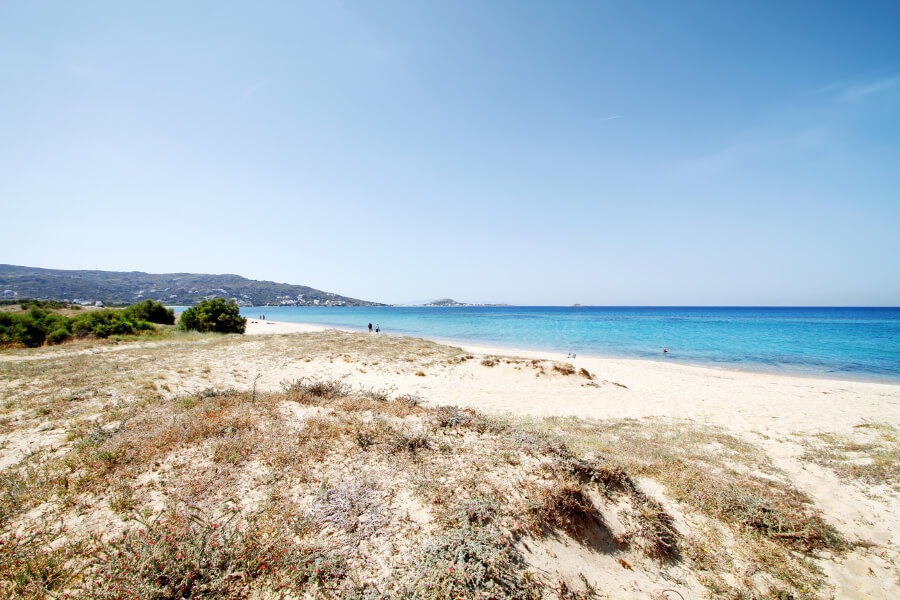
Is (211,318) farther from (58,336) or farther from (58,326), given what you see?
(58,336)

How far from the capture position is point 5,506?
447 centimetres

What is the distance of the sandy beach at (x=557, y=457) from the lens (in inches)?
187

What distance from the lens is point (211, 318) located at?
108 ft

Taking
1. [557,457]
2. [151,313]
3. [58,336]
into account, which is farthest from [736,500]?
[151,313]

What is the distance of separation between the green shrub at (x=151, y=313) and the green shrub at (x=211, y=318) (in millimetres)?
3499


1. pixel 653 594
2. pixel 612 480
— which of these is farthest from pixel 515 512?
pixel 612 480

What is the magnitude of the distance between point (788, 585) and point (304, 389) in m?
10.3

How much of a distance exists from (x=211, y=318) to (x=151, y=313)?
763 cm

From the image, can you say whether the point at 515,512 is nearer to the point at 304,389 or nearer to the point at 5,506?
the point at 5,506

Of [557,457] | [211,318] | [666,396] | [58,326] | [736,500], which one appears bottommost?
[666,396]

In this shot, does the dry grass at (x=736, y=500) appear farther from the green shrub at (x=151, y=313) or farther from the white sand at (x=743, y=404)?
the green shrub at (x=151, y=313)

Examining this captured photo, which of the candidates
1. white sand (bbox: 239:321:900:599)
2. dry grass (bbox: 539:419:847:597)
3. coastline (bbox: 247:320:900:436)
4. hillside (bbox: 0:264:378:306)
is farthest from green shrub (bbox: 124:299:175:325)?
dry grass (bbox: 539:419:847:597)

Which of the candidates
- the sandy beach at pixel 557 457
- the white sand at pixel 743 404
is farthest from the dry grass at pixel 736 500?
the white sand at pixel 743 404

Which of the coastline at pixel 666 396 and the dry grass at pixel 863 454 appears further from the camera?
the coastline at pixel 666 396
